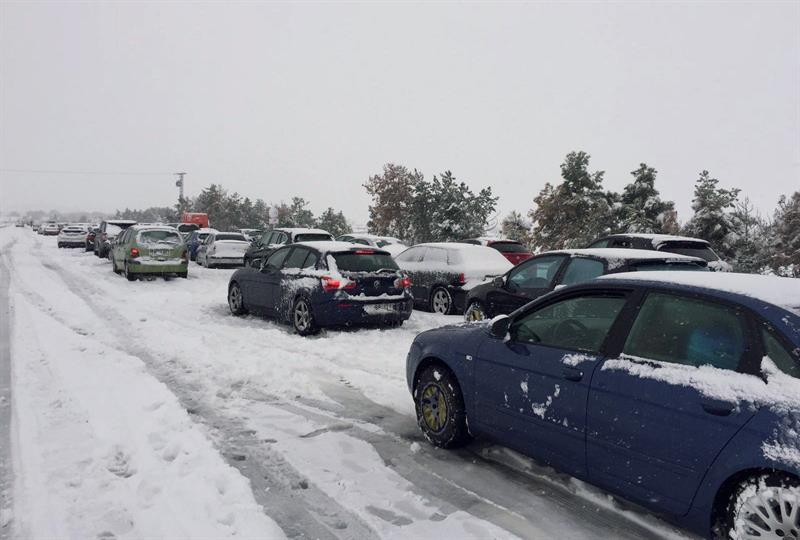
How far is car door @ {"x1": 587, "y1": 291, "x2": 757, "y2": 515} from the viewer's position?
2898 millimetres

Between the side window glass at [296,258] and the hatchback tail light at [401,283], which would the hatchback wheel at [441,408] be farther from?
the side window glass at [296,258]

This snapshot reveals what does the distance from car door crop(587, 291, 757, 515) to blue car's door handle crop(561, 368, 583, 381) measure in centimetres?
12

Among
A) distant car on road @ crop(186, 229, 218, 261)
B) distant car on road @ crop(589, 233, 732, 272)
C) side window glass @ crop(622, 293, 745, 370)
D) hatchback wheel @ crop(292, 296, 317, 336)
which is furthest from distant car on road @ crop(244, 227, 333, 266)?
side window glass @ crop(622, 293, 745, 370)

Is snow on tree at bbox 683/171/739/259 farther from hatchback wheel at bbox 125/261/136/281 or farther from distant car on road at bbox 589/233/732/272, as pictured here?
hatchback wheel at bbox 125/261/136/281

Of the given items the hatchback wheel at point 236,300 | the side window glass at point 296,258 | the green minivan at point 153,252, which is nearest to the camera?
the side window glass at point 296,258

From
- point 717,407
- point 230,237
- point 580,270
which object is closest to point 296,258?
point 580,270

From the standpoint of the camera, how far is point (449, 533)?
3.37 metres

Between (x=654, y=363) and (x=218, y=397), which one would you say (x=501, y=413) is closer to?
(x=654, y=363)

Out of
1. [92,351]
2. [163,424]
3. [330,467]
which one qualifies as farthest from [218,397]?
[92,351]

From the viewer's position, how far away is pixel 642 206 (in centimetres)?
3027

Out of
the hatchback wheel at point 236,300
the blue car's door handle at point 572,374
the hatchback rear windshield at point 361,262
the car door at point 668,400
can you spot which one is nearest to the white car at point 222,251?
the hatchback wheel at point 236,300

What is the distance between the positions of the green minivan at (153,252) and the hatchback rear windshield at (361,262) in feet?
31.6

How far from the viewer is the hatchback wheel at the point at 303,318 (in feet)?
30.7

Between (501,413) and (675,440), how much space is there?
53.8 inches
